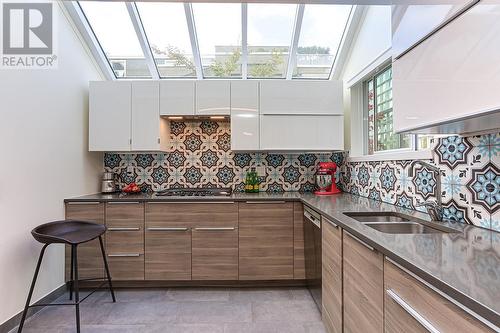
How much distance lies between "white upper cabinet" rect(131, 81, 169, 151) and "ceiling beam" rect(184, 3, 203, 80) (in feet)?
1.71

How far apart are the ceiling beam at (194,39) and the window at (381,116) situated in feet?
6.06

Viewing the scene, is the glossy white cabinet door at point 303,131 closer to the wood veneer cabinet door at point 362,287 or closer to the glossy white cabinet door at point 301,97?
the glossy white cabinet door at point 301,97

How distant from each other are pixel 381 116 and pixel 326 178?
2.76 ft

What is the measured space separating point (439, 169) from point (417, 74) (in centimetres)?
74

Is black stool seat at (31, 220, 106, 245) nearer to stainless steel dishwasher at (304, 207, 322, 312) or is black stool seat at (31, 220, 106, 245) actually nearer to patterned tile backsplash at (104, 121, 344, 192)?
patterned tile backsplash at (104, 121, 344, 192)

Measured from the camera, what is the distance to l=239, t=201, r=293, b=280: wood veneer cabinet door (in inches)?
109

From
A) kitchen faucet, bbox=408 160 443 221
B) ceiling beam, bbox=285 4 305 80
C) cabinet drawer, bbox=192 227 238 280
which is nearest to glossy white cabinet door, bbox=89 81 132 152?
cabinet drawer, bbox=192 227 238 280

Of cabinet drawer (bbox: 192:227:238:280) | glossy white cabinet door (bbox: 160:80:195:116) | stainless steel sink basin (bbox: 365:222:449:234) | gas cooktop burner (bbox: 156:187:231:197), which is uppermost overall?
glossy white cabinet door (bbox: 160:80:195:116)

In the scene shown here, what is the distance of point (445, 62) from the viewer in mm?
1100

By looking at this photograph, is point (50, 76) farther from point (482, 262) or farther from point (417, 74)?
point (482, 262)

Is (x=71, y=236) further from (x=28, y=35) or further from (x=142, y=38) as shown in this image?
(x=142, y=38)

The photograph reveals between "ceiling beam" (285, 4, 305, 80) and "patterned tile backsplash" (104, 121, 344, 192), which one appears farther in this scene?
"patterned tile backsplash" (104, 121, 344, 192)

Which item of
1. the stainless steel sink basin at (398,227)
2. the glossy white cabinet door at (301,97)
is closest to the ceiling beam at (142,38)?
the glossy white cabinet door at (301,97)

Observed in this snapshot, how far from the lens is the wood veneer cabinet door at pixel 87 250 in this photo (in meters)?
2.75
